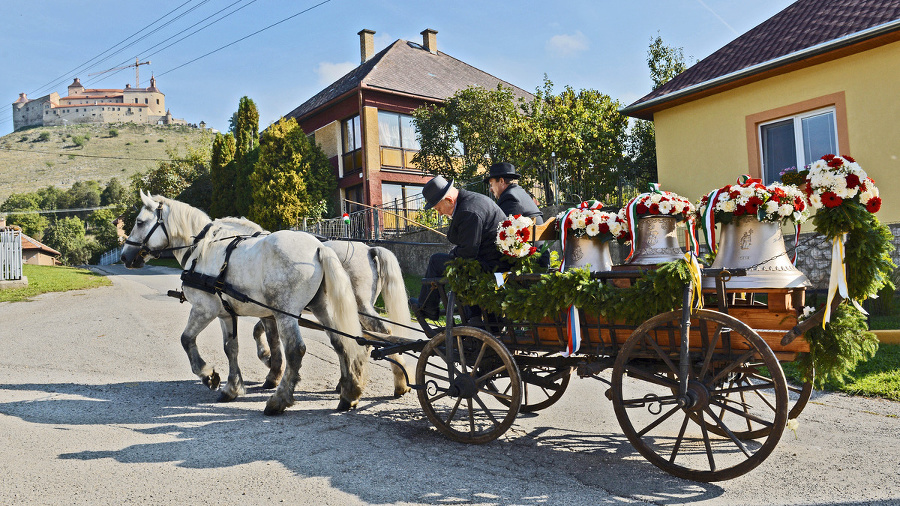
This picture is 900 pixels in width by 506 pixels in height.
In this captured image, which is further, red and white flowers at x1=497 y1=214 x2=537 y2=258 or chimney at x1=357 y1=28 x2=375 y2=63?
chimney at x1=357 y1=28 x2=375 y2=63

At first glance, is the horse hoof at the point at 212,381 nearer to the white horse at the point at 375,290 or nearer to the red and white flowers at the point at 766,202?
the white horse at the point at 375,290

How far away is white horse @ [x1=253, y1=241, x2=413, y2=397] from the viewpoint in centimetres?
624

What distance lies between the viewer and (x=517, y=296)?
14.2 feet

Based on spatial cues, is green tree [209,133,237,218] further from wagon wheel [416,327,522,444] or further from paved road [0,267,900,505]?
wagon wheel [416,327,522,444]

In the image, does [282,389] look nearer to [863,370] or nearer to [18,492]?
[18,492]

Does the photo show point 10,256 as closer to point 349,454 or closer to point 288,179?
point 288,179

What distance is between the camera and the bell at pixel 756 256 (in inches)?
146

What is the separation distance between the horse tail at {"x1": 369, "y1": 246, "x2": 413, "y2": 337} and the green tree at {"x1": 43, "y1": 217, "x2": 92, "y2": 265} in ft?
232

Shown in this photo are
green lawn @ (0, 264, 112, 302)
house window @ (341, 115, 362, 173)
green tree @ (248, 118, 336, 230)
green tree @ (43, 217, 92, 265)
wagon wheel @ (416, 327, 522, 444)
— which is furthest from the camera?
green tree @ (43, 217, 92, 265)

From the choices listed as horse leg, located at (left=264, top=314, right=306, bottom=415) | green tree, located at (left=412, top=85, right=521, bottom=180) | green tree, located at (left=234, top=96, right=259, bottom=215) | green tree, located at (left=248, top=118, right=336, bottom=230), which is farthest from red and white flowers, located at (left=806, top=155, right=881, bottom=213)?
green tree, located at (left=234, top=96, right=259, bottom=215)

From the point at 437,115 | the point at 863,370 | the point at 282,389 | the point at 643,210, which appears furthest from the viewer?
the point at 437,115

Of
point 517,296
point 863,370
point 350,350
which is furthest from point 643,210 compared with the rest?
point 863,370

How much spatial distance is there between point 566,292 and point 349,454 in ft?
6.01

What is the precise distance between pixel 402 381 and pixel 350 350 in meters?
0.77
